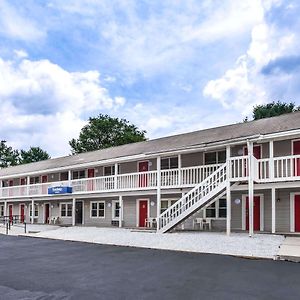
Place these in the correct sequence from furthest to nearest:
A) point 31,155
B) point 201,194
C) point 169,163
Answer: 1. point 31,155
2. point 169,163
3. point 201,194

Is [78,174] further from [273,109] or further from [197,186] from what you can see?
[273,109]

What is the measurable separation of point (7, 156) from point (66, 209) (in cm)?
4152

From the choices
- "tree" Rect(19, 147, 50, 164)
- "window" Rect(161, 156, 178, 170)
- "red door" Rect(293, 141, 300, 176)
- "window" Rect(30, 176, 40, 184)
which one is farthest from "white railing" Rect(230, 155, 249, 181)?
"tree" Rect(19, 147, 50, 164)

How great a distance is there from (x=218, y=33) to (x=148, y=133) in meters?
37.6

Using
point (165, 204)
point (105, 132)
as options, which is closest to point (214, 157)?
point (165, 204)

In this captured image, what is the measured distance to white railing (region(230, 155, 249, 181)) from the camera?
54.4 ft

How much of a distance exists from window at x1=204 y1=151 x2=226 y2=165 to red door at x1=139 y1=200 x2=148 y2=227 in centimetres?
540

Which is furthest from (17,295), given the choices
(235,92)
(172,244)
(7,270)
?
(235,92)

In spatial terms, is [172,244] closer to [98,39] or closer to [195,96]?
[98,39]

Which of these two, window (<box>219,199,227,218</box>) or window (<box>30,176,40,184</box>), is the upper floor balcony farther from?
window (<box>30,176,40,184</box>)

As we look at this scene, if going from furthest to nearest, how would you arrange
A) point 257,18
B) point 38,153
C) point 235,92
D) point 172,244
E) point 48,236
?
point 38,153 → point 235,92 → point 48,236 → point 257,18 → point 172,244

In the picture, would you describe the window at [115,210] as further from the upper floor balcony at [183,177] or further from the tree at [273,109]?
the tree at [273,109]

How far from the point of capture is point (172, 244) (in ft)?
50.9

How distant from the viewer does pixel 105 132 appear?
2169 inches
